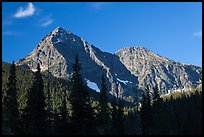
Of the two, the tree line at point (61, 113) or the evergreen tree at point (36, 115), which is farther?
the evergreen tree at point (36, 115)

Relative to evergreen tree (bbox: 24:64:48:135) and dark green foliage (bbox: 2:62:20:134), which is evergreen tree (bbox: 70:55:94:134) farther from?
dark green foliage (bbox: 2:62:20:134)

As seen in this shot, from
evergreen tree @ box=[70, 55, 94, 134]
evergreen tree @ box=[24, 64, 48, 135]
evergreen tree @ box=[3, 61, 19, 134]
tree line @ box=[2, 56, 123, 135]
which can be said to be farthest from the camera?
evergreen tree @ box=[3, 61, 19, 134]

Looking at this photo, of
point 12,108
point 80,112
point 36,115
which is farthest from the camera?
point 12,108

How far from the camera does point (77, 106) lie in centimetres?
4469

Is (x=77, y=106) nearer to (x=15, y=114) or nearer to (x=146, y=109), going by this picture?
(x=15, y=114)

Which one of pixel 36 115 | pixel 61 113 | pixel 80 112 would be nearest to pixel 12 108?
pixel 36 115

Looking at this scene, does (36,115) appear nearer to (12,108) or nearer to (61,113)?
(61,113)

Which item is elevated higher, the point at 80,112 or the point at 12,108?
the point at 12,108

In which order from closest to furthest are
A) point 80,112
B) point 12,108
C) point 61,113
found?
point 80,112 < point 61,113 < point 12,108

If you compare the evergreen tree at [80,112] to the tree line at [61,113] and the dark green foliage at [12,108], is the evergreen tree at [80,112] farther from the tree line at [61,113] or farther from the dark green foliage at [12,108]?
the dark green foliage at [12,108]

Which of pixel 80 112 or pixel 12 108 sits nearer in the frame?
pixel 80 112

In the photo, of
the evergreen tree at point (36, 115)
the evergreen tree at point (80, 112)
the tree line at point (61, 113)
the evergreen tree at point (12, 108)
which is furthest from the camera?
the evergreen tree at point (12, 108)

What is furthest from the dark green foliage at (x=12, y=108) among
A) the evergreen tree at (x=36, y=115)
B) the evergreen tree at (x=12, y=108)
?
the evergreen tree at (x=36, y=115)

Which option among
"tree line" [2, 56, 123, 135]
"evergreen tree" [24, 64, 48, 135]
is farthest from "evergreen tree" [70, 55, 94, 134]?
"evergreen tree" [24, 64, 48, 135]
